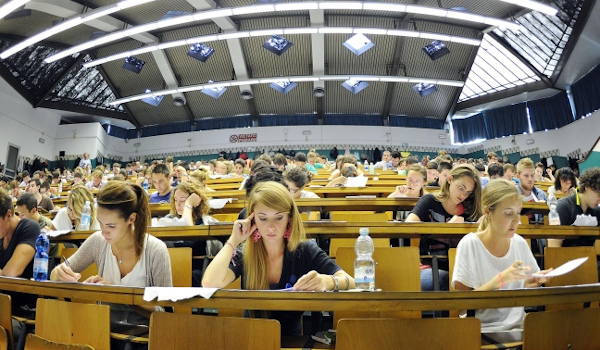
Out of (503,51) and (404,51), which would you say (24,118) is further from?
(503,51)

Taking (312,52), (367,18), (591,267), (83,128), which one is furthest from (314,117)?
(591,267)

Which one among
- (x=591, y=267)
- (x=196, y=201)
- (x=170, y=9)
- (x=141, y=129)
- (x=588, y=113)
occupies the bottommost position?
(x=591, y=267)

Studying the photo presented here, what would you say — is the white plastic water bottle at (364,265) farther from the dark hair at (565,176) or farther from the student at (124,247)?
the dark hair at (565,176)

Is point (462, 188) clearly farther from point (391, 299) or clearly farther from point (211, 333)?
point (211, 333)

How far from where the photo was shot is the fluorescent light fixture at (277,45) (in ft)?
45.4

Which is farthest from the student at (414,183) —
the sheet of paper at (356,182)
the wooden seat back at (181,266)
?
the wooden seat back at (181,266)

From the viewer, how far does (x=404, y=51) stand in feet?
50.1

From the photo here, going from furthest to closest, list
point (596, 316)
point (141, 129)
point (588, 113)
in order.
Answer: point (141, 129), point (588, 113), point (596, 316)

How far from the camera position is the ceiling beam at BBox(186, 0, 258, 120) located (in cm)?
1163

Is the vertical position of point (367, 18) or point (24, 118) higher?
point (367, 18)

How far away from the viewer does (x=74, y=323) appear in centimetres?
179

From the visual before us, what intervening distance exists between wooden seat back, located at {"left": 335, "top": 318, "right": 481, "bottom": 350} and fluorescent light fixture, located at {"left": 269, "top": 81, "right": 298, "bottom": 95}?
14.8 metres

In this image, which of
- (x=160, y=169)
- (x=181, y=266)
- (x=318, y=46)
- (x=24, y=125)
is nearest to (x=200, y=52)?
(x=318, y=46)

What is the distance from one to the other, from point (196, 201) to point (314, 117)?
15.3 meters
